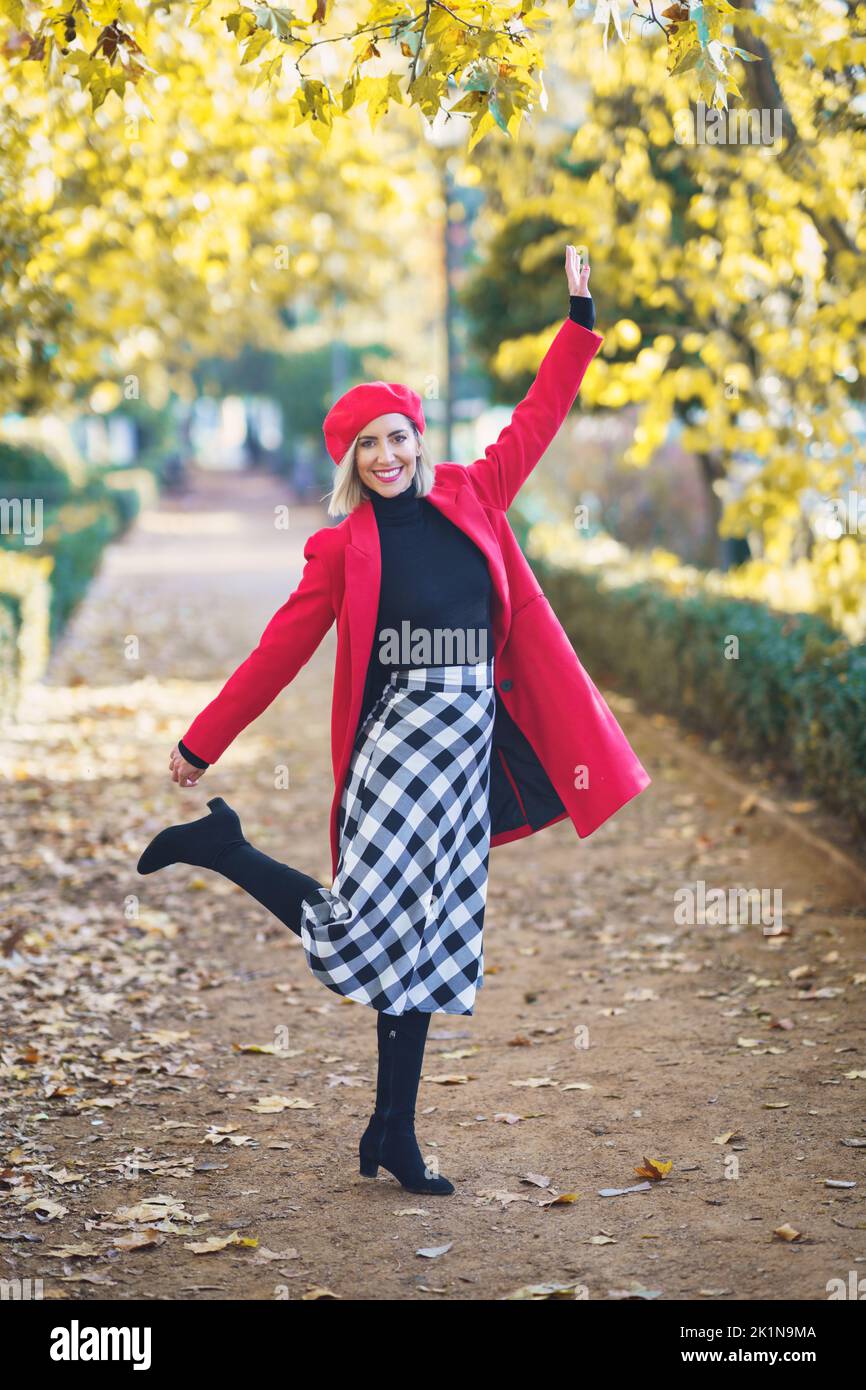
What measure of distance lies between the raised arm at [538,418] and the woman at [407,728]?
11mm

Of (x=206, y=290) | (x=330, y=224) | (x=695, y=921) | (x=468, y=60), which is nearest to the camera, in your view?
(x=468, y=60)

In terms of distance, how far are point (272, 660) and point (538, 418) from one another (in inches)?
39.5

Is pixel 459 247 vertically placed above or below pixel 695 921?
above

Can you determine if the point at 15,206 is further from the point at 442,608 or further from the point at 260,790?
the point at 442,608

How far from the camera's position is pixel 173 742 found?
10.5m

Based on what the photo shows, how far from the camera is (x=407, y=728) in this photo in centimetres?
370

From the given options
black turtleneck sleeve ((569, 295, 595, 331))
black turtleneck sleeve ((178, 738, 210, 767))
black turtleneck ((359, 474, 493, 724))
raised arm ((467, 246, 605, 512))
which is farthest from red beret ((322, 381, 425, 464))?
black turtleneck sleeve ((178, 738, 210, 767))

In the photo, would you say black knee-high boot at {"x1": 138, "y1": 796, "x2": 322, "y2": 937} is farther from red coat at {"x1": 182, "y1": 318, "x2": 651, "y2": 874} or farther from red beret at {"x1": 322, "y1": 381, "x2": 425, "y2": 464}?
red beret at {"x1": 322, "y1": 381, "x2": 425, "y2": 464}

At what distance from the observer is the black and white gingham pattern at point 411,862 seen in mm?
3650

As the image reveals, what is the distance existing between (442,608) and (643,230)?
5.81 metres

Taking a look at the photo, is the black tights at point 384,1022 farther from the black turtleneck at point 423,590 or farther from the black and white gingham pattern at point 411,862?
the black turtleneck at point 423,590

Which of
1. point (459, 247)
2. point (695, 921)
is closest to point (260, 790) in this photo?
point (695, 921)

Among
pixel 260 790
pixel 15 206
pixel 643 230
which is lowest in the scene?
pixel 260 790

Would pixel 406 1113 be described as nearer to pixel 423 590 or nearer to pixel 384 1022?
pixel 384 1022
